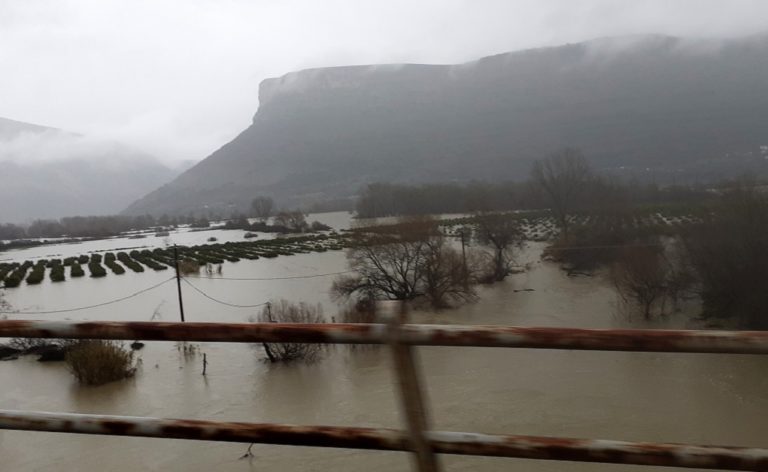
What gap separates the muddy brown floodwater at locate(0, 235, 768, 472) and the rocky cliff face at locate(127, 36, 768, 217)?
86.1 metres

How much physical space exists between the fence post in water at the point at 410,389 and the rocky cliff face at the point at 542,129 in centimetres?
10168

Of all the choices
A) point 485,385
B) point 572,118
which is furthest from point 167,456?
point 572,118

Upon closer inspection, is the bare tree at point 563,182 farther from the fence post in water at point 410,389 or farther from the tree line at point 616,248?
the fence post in water at point 410,389

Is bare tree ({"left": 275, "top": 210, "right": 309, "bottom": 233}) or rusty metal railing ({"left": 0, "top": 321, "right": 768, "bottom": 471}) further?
bare tree ({"left": 275, "top": 210, "right": 309, "bottom": 233})

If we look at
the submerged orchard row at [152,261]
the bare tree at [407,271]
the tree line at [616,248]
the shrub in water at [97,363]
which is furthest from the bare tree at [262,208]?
the shrub in water at [97,363]

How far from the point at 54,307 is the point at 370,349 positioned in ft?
77.0

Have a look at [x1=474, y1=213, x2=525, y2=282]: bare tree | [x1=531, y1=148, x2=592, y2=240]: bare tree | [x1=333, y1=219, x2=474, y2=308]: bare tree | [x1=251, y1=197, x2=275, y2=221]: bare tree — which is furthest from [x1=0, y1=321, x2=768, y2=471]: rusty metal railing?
[x1=251, y1=197, x2=275, y2=221]: bare tree

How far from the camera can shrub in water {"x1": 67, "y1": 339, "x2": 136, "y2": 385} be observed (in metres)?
17.2

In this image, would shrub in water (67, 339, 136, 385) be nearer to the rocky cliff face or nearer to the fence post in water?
the fence post in water

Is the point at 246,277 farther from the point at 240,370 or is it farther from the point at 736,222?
the point at 736,222

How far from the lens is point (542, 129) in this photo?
148 metres

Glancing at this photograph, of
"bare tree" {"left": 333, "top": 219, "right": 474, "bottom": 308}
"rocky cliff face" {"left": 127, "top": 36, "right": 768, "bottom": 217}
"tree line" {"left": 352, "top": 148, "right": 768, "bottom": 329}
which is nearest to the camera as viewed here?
"tree line" {"left": 352, "top": 148, "right": 768, "bottom": 329}

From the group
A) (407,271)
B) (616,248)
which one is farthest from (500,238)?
(407,271)

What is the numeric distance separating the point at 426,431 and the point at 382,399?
14.2 metres
